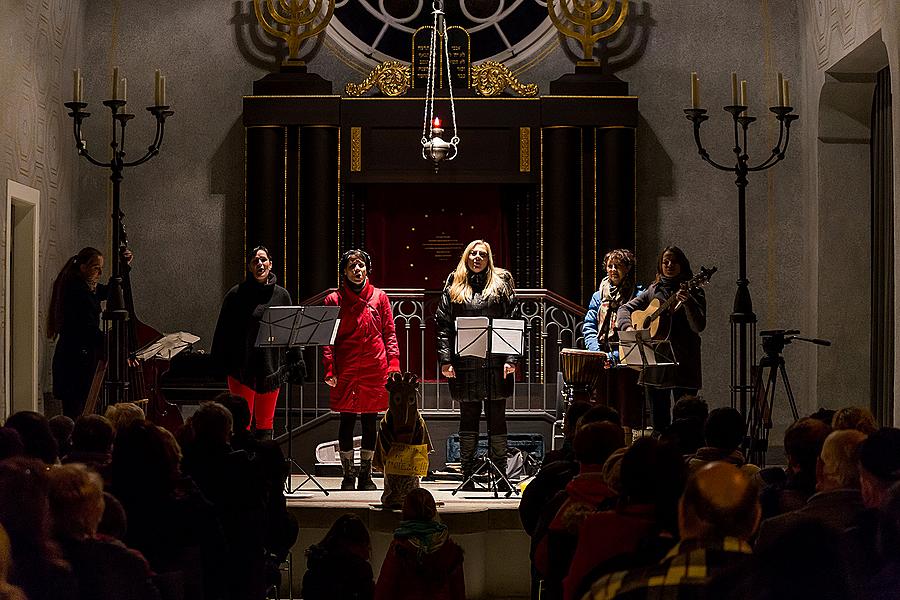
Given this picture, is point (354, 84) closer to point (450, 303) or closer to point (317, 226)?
point (317, 226)

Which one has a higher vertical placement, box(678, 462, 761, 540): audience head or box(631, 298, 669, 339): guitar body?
box(631, 298, 669, 339): guitar body

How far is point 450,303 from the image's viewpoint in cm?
843

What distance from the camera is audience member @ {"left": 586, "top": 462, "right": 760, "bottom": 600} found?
3.04 meters

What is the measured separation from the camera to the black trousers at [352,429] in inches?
326

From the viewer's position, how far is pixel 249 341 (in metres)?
8.35

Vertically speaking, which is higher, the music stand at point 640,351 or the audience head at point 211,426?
the music stand at point 640,351

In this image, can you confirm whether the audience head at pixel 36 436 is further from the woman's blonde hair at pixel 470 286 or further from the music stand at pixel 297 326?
the woman's blonde hair at pixel 470 286

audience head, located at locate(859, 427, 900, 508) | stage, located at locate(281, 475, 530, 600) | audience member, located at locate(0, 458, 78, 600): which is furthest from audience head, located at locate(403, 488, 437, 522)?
stage, located at locate(281, 475, 530, 600)

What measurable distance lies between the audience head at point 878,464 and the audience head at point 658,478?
21.2 inches

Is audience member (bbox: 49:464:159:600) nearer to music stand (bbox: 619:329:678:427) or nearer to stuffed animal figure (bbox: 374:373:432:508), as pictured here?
stuffed animal figure (bbox: 374:373:432:508)

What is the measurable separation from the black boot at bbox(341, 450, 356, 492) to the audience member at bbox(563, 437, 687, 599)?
4.86m

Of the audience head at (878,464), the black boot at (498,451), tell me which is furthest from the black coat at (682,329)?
the audience head at (878,464)

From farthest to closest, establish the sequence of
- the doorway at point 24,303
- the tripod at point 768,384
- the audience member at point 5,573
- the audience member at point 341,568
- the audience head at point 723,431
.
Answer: the doorway at point 24,303, the tripod at point 768,384, the audience head at point 723,431, the audience member at point 341,568, the audience member at point 5,573

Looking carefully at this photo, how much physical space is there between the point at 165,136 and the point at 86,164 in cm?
79
